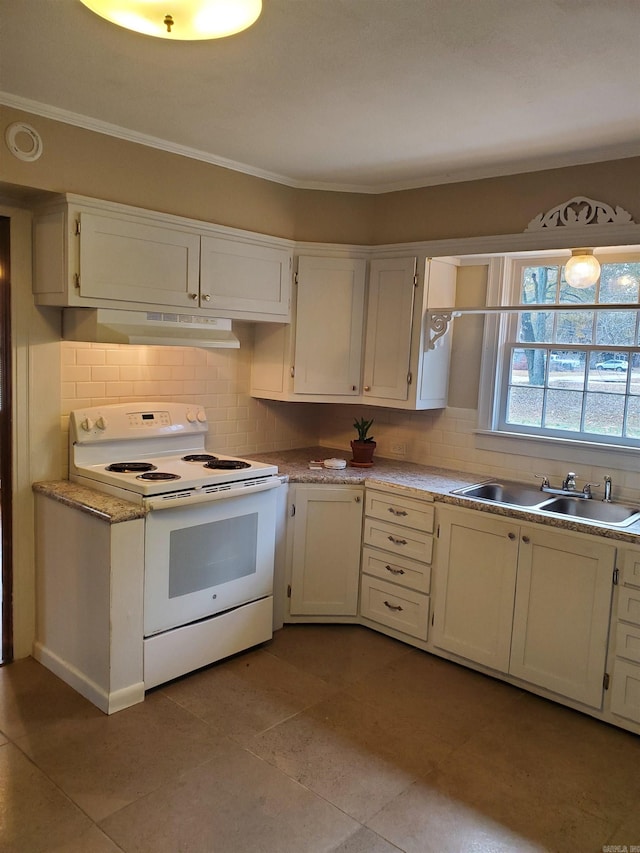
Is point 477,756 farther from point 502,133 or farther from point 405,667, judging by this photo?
point 502,133

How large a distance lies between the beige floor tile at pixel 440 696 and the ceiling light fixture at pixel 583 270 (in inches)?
76.0

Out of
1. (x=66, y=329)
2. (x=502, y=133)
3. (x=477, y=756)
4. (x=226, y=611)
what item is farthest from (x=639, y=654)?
(x=66, y=329)

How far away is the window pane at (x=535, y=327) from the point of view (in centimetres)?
354

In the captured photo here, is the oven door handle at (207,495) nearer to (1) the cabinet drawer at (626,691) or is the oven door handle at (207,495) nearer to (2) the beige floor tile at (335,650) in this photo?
(2) the beige floor tile at (335,650)

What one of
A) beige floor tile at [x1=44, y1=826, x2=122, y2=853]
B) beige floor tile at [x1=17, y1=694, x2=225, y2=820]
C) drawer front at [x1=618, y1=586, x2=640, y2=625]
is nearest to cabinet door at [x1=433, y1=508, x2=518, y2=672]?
drawer front at [x1=618, y1=586, x2=640, y2=625]

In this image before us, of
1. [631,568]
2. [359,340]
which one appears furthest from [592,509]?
[359,340]

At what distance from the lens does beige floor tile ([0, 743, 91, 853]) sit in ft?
6.66

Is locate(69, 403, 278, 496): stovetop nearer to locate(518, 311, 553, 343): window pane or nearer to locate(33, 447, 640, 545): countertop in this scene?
locate(33, 447, 640, 545): countertop

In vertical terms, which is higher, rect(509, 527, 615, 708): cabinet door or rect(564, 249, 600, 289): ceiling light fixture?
rect(564, 249, 600, 289): ceiling light fixture

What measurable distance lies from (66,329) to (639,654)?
287 cm

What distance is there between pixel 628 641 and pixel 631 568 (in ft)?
1.00

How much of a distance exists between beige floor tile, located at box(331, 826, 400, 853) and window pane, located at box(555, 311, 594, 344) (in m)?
2.50

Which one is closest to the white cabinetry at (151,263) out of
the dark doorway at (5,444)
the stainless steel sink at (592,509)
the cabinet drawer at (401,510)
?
the dark doorway at (5,444)

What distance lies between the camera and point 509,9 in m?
1.80
